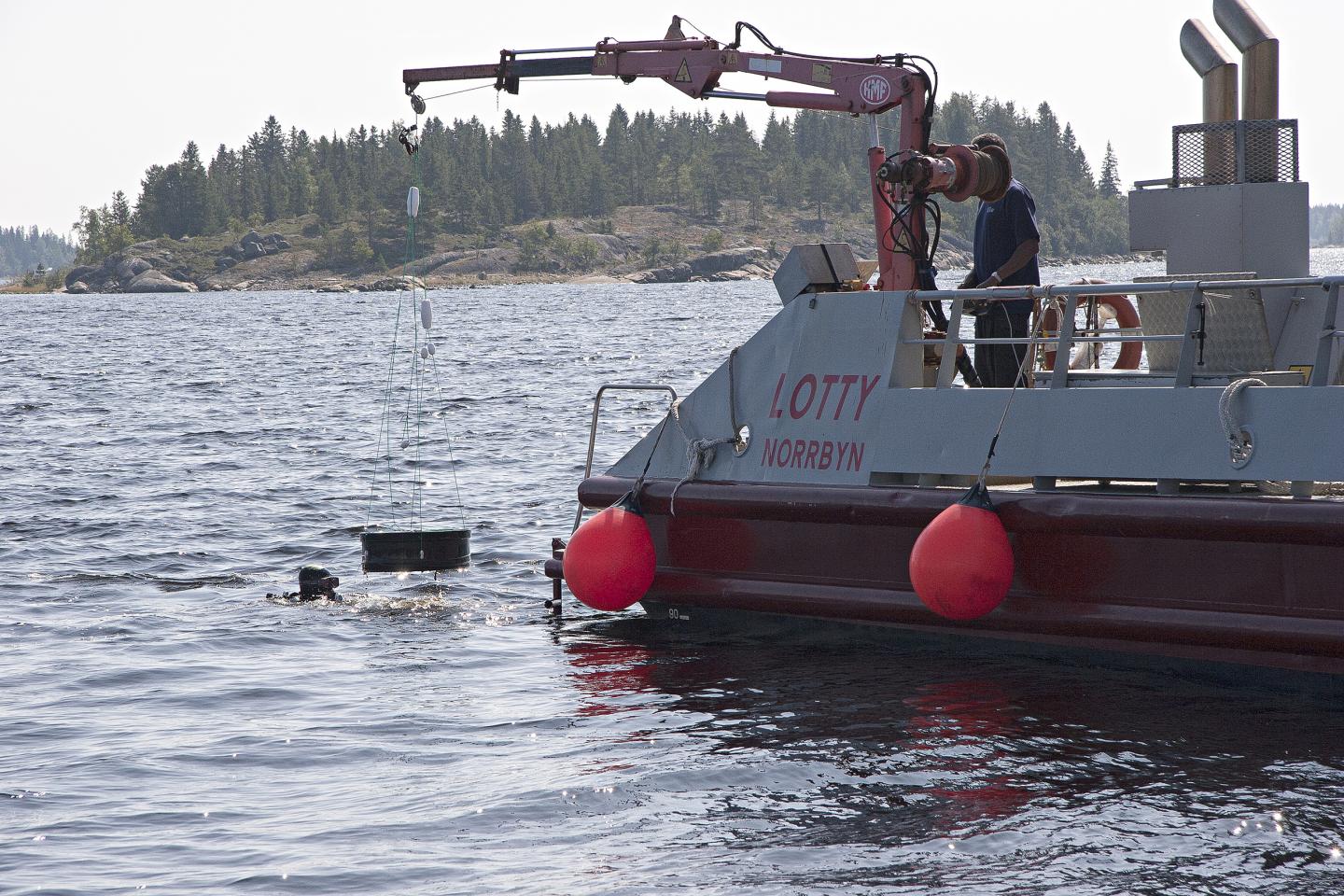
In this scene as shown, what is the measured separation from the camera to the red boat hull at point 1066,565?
6.76m

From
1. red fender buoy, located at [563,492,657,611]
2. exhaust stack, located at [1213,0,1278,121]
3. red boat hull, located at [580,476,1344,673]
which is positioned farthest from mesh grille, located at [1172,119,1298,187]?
red fender buoy, located at [563,492,657,611]

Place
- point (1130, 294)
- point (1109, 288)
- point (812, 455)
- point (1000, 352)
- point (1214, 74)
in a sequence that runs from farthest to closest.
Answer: point (1214, 74) < point (1000, 352) < point (812, 455) < point (1109, 288) < point (1130, 294)

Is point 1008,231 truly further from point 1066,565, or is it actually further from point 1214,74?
point 1066,565

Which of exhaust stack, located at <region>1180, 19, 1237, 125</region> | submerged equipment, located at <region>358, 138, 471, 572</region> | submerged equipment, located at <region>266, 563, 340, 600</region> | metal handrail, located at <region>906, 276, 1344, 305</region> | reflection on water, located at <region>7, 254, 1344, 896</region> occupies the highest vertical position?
exhaust stack, located at <region>1180, 19, 1237, 125</region>

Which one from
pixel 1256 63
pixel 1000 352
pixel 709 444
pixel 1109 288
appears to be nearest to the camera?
pixel 1109 288

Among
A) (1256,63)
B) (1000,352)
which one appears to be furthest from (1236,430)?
(1256,63)

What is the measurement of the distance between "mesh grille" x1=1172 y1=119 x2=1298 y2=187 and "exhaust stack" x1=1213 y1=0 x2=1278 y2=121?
15 cm

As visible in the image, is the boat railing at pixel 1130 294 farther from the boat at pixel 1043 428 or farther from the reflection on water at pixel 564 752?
the reflection on water at pixel 564 752

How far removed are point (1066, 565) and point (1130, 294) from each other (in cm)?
132

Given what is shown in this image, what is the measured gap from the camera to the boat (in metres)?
6.91

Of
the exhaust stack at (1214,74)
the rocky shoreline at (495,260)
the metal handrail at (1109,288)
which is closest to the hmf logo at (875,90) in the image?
the exhaust stack at (1214,74)

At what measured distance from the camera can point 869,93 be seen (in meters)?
9.78

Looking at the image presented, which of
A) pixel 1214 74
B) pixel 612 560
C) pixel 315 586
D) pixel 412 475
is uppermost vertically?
pixel 1214 74

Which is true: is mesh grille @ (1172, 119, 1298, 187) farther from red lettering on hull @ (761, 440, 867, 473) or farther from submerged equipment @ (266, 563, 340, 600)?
submerged equipment @ (266, 563, 340, 600)
